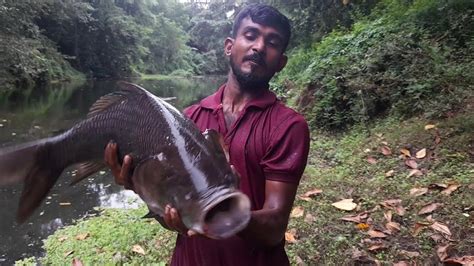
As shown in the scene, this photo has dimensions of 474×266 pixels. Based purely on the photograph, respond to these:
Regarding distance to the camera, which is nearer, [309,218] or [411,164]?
[309,218]

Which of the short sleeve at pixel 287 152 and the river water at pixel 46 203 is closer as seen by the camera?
the short sleeve at pixel 287 152

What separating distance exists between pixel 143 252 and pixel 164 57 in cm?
4928

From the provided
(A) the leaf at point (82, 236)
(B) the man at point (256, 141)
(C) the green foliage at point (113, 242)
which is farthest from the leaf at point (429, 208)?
(A) the leaf at point (82, 236)

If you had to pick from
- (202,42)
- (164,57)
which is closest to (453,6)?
(164,57)

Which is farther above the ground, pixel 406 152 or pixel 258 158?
pixel 258 158

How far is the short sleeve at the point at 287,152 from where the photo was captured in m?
1.76

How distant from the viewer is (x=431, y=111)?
6.10m

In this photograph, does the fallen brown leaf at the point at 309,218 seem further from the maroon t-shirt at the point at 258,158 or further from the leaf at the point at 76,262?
the maroon t-shirt at the point at 258,158

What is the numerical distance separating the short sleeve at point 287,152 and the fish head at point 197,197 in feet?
1.26

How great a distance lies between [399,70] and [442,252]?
4.63 meters

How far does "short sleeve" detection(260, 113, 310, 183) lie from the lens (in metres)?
1.76

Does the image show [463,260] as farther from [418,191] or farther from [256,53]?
[256,53]

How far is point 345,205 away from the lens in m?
4.20

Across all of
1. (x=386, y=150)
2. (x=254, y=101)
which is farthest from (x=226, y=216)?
(x=386, y=150)
